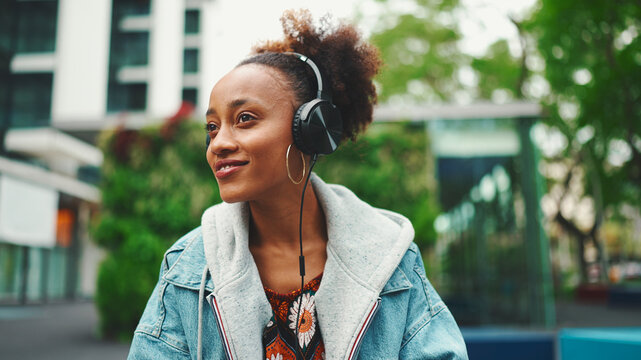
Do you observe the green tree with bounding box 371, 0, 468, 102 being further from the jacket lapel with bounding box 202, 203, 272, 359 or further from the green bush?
the jacket lapel with bounding box 202, 203, 272, 359

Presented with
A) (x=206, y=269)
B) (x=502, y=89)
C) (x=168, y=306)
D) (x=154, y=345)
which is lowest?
(x=154, y=345)

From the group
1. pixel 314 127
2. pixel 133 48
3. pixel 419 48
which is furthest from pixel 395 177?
pixel 133 48

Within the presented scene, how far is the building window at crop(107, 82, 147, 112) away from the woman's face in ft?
94.6

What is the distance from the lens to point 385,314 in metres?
1.61

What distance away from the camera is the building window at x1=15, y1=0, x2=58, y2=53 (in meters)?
20.8

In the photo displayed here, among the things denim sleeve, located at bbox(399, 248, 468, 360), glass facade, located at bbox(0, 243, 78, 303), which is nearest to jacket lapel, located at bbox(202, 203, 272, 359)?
denim sleeve, located at bbox(399, 248, 468, 360)

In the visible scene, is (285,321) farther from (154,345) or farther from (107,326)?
(107,326)

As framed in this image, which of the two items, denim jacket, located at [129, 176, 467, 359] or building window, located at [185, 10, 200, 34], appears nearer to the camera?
denim jacket, located at [129, 176, 467, 359]

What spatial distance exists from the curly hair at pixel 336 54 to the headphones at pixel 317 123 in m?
0.06

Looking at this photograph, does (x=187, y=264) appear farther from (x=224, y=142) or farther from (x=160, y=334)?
(x=224, y=142)

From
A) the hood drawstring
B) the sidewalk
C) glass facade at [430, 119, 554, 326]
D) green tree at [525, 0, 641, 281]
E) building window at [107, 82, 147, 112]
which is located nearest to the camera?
the hood drawstring

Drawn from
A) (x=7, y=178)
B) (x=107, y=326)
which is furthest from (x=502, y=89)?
(x=7, y=178)

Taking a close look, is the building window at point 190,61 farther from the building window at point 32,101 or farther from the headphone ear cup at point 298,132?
the headphone ear cup at point 298,132

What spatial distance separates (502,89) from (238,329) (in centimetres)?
1834
